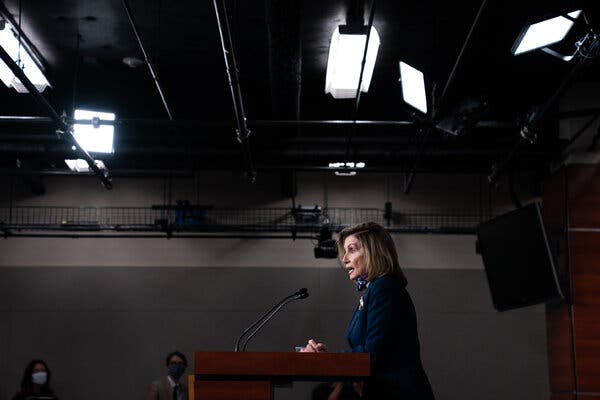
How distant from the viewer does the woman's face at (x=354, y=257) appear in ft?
9.41

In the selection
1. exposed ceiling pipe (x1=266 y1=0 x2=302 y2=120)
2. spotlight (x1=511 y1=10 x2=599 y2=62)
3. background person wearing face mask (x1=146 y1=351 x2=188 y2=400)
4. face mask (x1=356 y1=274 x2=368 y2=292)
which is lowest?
background person wearing face mask (x1=146 y1=351 x2=188 y2=400)

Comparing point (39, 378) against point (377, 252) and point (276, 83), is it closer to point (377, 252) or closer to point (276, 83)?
point (276, 83)

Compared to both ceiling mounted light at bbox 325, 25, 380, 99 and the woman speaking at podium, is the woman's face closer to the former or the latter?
the woman speaking at podium

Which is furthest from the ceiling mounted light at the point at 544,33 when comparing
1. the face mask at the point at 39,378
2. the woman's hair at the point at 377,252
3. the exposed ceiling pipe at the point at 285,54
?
the face mask at the point at 39,378

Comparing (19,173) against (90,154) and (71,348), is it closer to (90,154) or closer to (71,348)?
(90,154)

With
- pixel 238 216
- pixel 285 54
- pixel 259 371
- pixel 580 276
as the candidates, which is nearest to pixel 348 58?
pixel 285 54

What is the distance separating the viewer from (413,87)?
567 centimetres

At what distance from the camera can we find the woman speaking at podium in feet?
8.55

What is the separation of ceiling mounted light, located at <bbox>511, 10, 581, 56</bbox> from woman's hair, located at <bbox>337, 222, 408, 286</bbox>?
2.00 meters

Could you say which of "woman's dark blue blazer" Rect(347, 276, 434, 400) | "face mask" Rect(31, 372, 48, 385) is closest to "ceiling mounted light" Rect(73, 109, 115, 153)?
"face mask" Rect(31, 372, 48, 385)

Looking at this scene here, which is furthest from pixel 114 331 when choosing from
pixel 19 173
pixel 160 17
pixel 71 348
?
pixel 160 17

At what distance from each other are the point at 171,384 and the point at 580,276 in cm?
393

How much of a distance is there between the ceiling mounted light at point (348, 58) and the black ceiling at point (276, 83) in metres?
0.25

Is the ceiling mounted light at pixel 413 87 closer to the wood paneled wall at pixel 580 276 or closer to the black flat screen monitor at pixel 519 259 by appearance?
the black flat screen monitor at pixel 519 259
